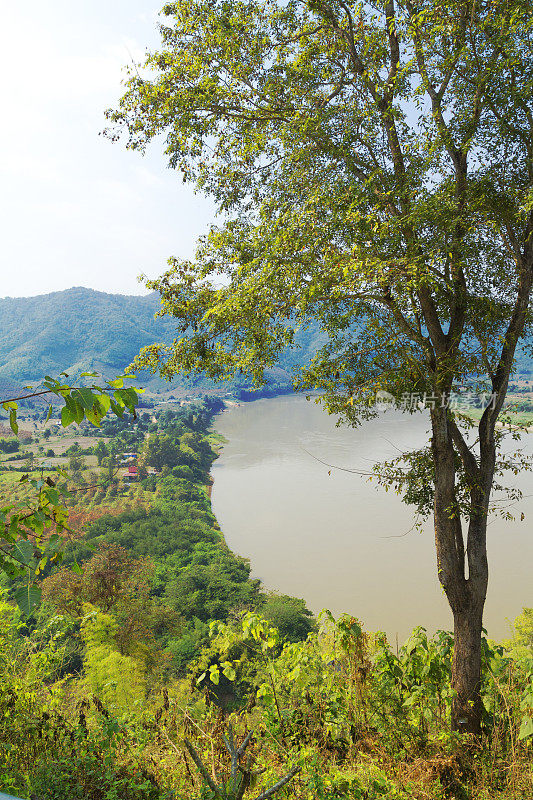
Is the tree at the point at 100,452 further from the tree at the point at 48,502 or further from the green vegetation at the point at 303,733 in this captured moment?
the tree at the point at 48,502

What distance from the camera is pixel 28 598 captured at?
2.86 feet

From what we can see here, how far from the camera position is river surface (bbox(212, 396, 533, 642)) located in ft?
39.2

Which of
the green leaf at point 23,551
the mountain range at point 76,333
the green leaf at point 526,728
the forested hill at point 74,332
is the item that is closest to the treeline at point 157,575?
the green leaf at point 23,551

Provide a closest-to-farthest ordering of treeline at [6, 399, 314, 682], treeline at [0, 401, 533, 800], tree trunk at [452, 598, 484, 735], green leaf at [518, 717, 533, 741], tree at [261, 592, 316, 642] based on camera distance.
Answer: treeline at [0, 401, 533, 800]
green leaf at [518, 717, 533, 741]
tree trunk at [452, 598, 484, 735]
treeline at [6, 399, 314, 682]
tree at [261, 592, 316, 642]

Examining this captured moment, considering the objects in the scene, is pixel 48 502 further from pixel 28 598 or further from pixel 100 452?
pixel 100 452

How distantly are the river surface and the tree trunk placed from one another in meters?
2.56

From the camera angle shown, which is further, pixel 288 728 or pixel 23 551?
pixel 288 728

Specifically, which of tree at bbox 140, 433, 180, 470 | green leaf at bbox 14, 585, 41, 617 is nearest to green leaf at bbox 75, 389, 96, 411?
green leaf at bbox 14, 585, 41, 617

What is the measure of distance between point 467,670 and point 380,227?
233cm

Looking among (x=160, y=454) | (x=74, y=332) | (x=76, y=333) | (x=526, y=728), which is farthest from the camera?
(x=74, y=332)

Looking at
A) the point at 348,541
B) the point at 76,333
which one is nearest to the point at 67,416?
the point at 348,541

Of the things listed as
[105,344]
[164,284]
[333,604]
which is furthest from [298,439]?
[105,344]

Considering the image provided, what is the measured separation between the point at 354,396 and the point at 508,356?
2.93 ft

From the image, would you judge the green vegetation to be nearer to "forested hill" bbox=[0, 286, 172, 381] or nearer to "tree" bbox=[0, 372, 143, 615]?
"tree" bbox=[0, 372, 143, 615]
